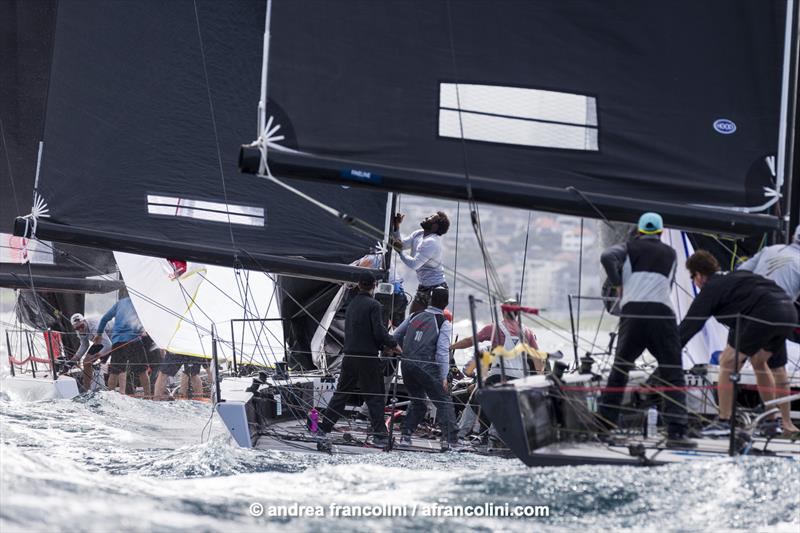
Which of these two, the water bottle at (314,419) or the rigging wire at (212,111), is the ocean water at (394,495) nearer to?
the water bottle at (314,419)

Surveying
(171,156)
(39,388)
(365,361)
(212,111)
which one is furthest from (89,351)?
(365,361)

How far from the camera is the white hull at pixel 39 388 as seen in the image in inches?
384

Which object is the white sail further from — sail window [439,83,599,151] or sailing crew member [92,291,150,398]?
sail window [439,83,599,151]

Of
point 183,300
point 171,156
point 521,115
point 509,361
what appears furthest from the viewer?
point 183,300

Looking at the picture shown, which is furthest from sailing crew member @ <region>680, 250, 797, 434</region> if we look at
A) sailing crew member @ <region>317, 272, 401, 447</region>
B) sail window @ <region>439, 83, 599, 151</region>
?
sailing crew member @ <region>317, 272, 401, 447</region>

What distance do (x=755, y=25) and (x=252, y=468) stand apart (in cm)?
315

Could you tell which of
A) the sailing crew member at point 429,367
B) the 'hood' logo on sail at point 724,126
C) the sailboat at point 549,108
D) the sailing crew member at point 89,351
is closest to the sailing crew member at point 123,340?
the sailing crew member at point 89,351

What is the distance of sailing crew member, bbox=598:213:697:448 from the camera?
4961 millimetres

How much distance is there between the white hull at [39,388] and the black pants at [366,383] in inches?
156

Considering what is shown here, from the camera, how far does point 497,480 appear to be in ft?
15.0

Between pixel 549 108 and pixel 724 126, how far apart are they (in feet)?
2.66

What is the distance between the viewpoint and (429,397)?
6.65m

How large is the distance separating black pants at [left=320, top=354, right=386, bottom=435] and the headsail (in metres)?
1.98

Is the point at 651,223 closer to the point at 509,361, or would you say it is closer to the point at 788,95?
the point at 788,95
